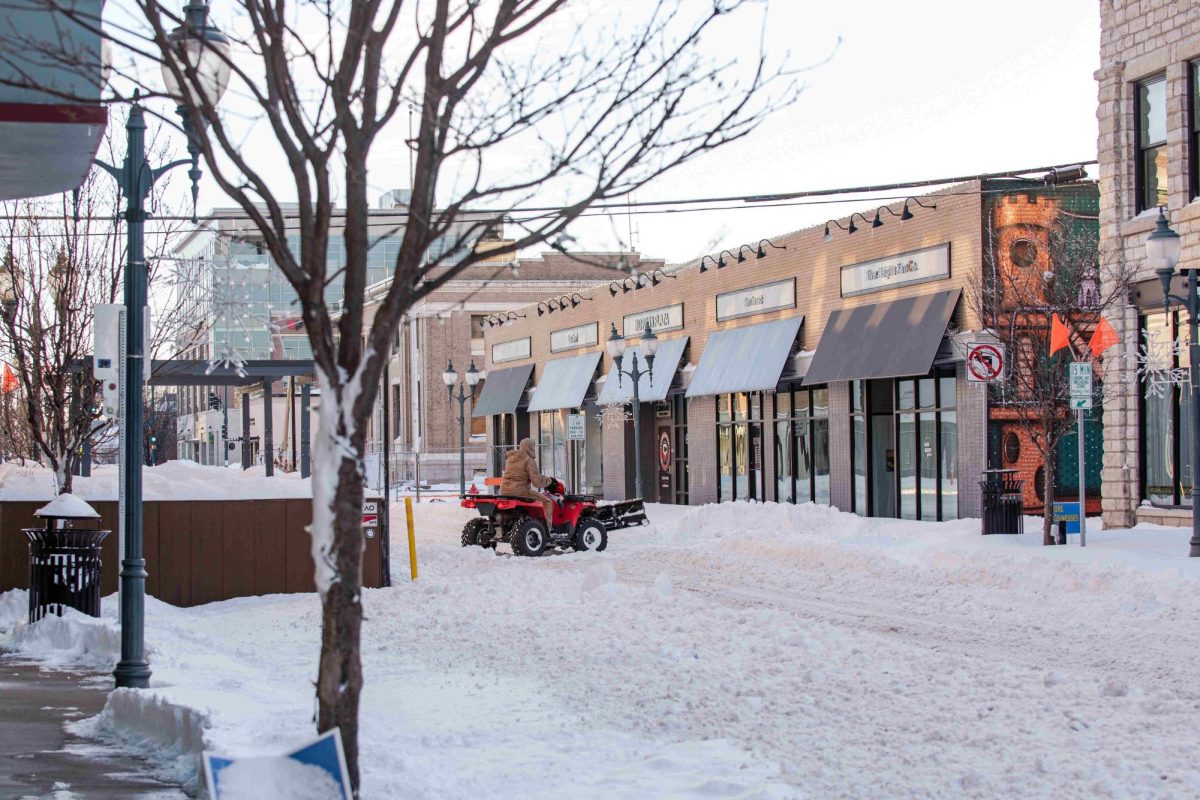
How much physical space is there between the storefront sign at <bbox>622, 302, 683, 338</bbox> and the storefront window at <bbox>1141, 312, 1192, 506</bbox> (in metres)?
17.5

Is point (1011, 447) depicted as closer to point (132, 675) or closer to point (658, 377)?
point (658, 377)

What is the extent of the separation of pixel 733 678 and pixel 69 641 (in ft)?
22.6

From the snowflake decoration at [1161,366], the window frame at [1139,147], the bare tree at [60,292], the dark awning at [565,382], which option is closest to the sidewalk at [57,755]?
the bare tree at [60,292]

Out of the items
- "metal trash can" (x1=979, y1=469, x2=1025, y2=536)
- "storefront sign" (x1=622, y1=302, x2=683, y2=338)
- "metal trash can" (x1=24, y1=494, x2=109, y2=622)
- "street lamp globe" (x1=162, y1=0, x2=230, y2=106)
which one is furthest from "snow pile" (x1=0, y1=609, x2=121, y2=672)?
"storefront sign" (x1=622, y1=302, x2=683, y2=338)

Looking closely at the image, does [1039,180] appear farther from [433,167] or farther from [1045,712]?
[433,167]

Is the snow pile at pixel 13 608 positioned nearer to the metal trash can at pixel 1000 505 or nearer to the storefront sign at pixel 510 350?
the metal trash can at pixel 1000 505

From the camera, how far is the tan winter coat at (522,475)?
24359mm

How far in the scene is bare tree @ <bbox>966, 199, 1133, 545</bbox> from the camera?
2175 cm

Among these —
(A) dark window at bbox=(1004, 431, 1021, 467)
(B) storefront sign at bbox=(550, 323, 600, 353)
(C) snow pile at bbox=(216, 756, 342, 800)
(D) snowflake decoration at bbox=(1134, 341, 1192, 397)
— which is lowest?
(C) snow pile at bbox=(216, 756, 342, 800)

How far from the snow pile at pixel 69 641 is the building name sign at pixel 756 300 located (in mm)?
21893

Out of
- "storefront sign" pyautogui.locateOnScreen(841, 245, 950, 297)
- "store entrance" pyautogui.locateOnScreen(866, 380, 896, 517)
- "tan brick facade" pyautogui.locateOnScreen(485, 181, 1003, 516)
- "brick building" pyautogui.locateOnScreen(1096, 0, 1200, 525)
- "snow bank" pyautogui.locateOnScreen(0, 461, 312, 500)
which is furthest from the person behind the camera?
"store entrance" pyautogui.locateOnScreen(866, 380, 896, 517)

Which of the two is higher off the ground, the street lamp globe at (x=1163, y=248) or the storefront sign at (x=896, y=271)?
the storefront sign at (x=896, y=271)

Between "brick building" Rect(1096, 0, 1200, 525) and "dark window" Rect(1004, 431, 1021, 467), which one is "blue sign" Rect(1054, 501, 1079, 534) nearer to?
"brick building" Rect(1096, 0, 1200, 525)

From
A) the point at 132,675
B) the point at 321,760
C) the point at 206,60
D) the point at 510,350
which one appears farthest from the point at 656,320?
the point at 321,760
